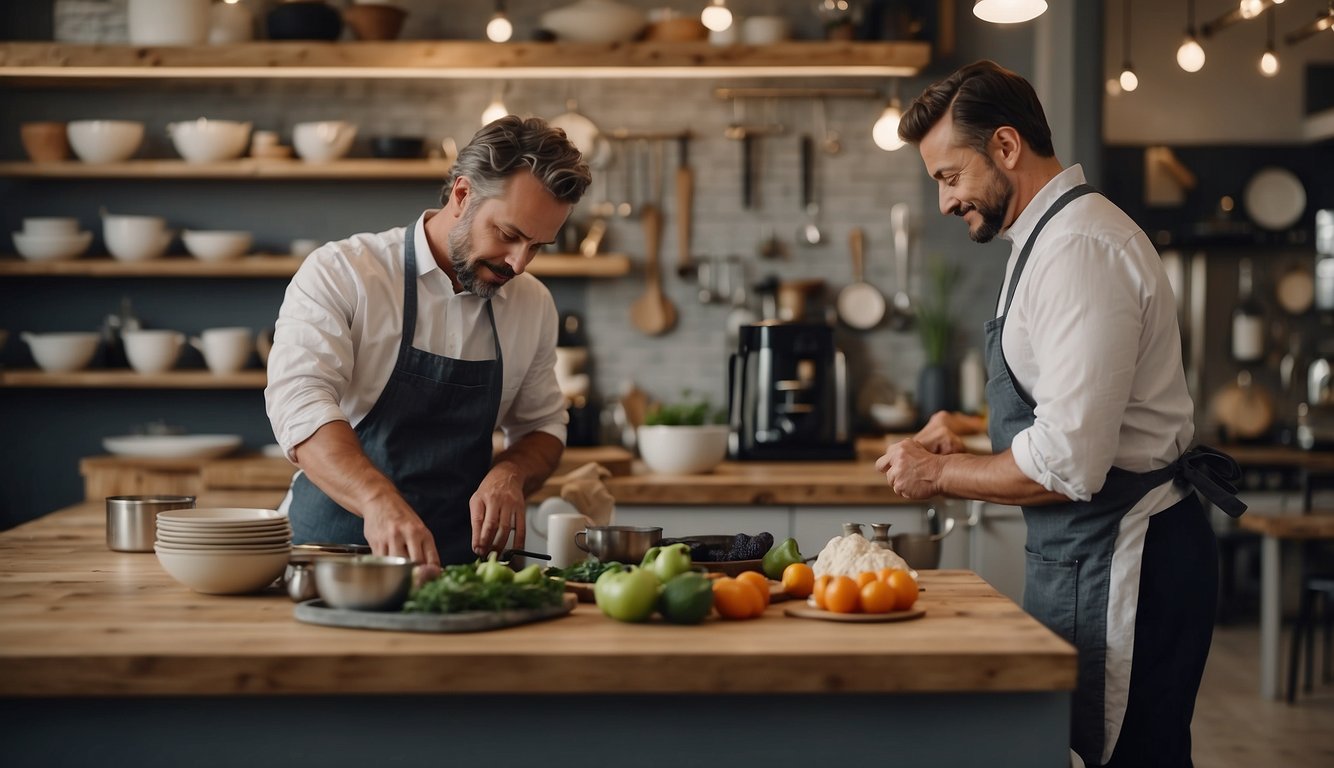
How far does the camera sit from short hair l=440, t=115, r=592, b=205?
266 centimetres

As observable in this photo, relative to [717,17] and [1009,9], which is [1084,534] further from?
[717,17]

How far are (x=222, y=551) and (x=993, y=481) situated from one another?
1367 mm

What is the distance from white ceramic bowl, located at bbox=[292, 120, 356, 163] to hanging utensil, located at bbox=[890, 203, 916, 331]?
2.38 m

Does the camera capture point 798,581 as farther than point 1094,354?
Yes

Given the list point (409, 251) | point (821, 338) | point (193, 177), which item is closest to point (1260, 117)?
point (821, 338)

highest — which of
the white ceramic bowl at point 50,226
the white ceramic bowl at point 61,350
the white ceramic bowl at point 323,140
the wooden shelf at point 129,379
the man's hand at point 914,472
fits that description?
the white ceramic bowl at point 323,140

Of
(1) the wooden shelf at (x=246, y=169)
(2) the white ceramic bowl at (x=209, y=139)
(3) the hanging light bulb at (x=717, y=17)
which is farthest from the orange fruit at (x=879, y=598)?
(2) the white ceramic bowl at (x=209, y=139)

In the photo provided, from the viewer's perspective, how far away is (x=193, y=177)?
5605 millimetres

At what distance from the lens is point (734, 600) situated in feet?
7.02

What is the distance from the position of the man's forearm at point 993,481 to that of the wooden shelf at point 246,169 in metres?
3.44

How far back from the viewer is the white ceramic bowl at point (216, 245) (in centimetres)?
541

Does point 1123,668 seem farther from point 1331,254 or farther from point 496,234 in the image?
point 1331,254

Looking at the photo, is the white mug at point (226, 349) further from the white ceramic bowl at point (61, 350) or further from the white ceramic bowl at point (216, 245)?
the white ceramic bowl at point (61, 350)

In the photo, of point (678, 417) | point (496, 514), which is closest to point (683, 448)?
point (678, 417)
